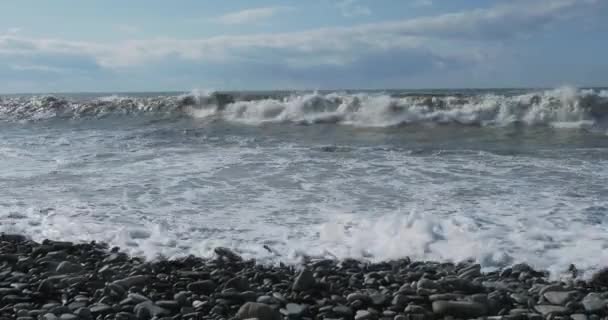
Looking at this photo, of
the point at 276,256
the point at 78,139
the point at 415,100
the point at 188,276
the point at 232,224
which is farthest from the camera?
the point at 415,100

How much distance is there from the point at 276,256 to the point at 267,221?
1.21m

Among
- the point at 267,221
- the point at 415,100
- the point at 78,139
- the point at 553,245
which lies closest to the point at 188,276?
the point at 267,221

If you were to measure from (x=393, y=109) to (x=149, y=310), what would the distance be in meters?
18.1

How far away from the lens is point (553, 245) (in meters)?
5.64

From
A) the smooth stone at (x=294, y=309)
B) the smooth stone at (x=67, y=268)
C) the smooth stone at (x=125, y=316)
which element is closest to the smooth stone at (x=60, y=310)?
the smooth stone at (x=125, y=316)

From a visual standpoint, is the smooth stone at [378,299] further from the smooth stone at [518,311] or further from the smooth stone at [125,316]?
the smooth stone at [125,316]

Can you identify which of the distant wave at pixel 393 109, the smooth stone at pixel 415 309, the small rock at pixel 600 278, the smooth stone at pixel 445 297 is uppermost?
the distant wave at pixel 393 109

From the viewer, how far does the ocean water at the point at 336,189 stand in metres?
5.88

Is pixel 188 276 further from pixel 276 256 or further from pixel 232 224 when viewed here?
pixel 232 224

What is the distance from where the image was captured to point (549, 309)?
4.02 m

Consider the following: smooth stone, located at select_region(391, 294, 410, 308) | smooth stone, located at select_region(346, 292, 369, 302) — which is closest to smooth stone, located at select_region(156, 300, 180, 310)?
smooth stone, located at select_region(346, 292, 369, 302)

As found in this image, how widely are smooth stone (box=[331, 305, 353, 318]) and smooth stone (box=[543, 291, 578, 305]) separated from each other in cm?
144

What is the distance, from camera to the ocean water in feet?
19.3

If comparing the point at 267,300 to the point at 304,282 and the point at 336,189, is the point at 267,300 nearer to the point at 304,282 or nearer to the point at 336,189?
the point at 304,282
